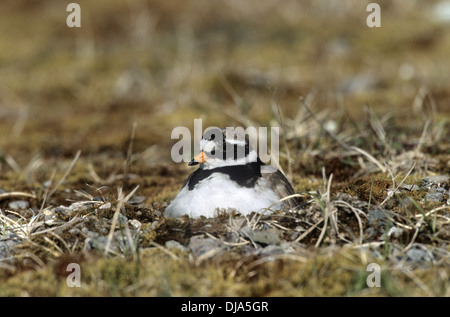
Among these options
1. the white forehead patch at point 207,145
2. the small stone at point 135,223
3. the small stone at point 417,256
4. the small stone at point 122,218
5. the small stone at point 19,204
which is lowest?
the small stone at point 417,256

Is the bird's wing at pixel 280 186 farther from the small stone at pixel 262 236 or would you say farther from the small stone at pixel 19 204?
the small stone at pixel 19 204

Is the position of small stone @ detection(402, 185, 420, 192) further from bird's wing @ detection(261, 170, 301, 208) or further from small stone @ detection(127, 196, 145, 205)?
small stone @ detection(127, 196, 145, 205)

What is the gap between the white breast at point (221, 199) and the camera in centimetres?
579

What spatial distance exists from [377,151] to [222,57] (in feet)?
47.2

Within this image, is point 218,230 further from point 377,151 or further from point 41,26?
point 41,26

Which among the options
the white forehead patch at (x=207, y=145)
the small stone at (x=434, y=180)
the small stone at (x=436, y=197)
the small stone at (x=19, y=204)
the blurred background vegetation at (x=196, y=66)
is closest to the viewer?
the small stone at (x=436, y=197)

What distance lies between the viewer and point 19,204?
778 centimetres

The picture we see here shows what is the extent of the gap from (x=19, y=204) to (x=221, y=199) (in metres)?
3.68

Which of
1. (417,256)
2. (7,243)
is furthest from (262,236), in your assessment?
(7,243)

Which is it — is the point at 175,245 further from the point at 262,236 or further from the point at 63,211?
the point at 63,211

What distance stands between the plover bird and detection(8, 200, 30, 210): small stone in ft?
8.99

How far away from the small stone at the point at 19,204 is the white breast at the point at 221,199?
2918 mm

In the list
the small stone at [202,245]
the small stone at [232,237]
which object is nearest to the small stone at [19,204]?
the small stone at [202,245]

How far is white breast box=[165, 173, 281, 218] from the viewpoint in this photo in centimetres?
579
